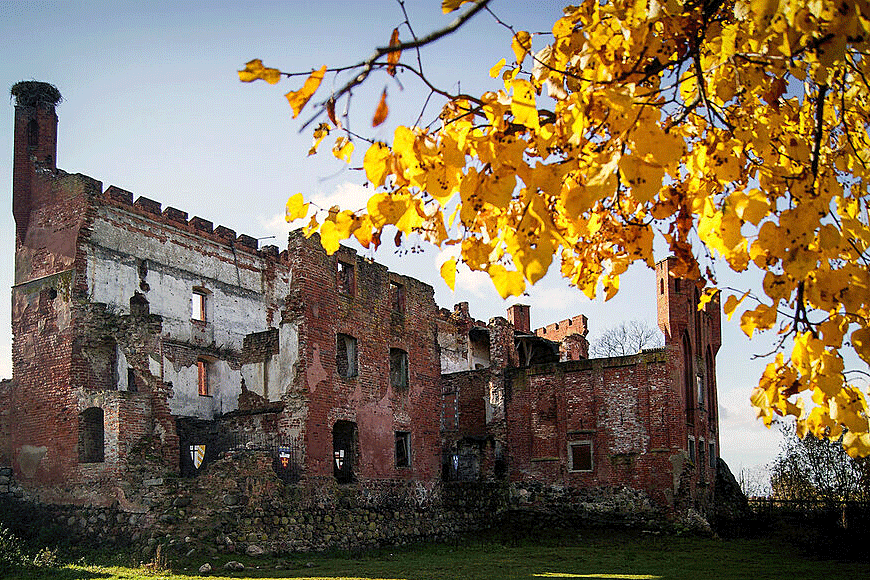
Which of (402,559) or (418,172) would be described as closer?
(418,172)

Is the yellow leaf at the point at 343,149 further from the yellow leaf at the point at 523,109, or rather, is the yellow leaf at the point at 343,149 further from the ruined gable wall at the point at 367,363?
the ruined gable wall at the point at 367,363

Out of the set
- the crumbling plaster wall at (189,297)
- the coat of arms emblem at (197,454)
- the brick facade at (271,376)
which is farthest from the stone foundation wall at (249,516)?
the coat of arms emblem at (197,454)

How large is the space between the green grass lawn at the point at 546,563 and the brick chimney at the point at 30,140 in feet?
40.5

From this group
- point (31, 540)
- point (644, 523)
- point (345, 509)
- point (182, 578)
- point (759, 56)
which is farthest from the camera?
point (644, 523)

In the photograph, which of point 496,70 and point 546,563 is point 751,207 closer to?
point 496,70

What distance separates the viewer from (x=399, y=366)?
25406 millimetres

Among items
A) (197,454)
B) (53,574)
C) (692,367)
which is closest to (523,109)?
(53,574)

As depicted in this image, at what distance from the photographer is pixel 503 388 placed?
1139 inches

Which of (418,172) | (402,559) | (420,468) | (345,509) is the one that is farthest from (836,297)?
(420,468)

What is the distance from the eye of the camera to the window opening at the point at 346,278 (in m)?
23.3

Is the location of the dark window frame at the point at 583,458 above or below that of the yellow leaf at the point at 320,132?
below

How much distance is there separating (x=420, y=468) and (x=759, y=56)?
22613mm

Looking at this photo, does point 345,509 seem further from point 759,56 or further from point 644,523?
point 759,56

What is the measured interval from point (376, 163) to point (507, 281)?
2.65 ft
